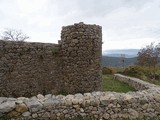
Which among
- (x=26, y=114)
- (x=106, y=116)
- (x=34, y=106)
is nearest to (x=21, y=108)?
(x=26, y=114)

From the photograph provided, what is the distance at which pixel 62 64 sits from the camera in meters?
14.9

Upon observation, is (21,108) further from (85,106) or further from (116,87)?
(116,87)

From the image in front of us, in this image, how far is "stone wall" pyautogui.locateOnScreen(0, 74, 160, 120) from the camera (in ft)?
32.5

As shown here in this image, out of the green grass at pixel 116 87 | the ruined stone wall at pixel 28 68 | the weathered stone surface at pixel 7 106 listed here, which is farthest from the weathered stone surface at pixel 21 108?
the green grass at pixel 116 87

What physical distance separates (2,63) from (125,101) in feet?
18.0

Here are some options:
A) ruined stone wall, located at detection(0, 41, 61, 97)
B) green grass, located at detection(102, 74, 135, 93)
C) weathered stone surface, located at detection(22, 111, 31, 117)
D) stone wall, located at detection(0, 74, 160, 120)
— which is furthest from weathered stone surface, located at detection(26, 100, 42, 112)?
green grass, located at detection(102, 74, 135, 93)

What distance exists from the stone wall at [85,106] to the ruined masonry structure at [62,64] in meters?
3.00

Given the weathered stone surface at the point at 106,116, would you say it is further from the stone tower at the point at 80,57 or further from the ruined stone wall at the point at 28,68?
the ruined stone wall at the point at 28,68

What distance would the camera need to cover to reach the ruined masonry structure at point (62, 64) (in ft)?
45.0

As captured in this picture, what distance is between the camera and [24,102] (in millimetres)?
10086

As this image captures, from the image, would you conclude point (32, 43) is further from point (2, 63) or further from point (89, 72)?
point (89, 72)

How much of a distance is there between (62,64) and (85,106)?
4.51 meters

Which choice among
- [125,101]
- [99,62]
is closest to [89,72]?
[99,62]

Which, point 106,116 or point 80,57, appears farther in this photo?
point 80,57
